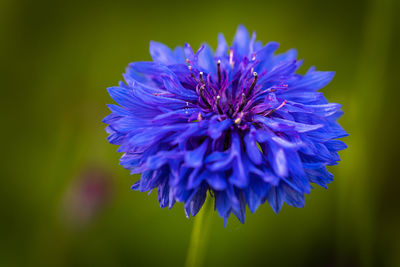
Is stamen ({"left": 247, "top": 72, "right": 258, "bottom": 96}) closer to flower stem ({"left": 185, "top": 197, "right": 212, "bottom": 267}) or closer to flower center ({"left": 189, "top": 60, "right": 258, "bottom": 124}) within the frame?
flower center ({"left": 189, "top": 60, "right": 258, "bottom": 124})

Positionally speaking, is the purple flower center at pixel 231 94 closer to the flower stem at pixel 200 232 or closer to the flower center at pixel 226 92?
the flower center at pixel 226 92

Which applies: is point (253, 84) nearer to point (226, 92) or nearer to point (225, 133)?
point (226, 92)

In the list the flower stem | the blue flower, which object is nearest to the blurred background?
the flower stem

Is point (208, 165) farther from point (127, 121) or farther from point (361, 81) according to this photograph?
point (361, 81)

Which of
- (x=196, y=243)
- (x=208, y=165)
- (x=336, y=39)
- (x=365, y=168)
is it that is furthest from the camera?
(x=336, y=39)

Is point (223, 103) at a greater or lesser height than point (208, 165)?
greater

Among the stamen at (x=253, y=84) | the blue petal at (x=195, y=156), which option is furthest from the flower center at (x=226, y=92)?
the blue petal at (x=195, y=156)

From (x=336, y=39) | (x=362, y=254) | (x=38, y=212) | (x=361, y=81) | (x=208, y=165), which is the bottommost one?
(x=38, y=212)

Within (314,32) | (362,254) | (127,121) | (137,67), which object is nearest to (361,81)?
(314,32)
